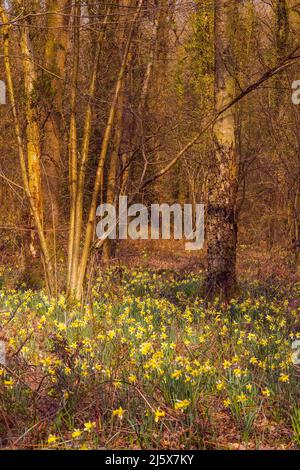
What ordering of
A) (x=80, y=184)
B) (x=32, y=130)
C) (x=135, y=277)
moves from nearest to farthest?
(x=80, y=184) < (x=32, y=130) < (x=135, y=277)

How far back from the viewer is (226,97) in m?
7.54

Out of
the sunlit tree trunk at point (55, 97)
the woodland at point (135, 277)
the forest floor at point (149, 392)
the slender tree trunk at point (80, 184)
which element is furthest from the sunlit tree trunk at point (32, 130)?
the forest floor at point (149, 392)

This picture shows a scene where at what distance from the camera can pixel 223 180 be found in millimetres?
7543

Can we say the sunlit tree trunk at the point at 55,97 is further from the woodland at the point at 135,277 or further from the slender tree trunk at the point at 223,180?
the slender tree trunk at the point at 223,180

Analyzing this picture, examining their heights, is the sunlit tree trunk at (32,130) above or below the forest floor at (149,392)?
above

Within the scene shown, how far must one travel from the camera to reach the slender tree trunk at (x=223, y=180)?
7543 millimetres

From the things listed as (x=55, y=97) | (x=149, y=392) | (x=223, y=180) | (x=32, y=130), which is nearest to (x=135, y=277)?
(x=223, y=180)

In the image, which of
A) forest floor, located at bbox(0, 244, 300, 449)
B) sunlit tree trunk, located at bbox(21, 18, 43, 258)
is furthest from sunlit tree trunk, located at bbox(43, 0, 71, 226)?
forest floor, located at bbox(0, 244, 300, 449)

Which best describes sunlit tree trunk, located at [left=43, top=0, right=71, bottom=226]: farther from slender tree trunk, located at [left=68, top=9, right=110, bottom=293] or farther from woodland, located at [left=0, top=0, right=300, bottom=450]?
slender tree trunk, located at [left=68, top=9, right=110, bottom=293]

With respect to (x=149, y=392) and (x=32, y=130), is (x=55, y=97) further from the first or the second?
(x=149, y=392)

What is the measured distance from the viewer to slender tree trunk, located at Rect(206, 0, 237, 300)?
24.7ft
